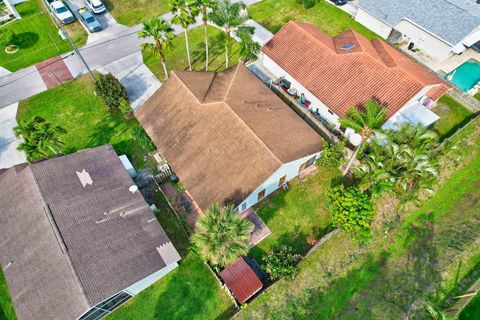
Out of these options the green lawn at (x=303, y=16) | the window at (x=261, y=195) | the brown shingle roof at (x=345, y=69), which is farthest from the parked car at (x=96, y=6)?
the window at (x=261, y=195)

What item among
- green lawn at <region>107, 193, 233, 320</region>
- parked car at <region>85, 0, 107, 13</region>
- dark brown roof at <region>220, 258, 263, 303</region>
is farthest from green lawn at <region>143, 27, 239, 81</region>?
dark brown roof at <region>220, 258, 263, 303</region>

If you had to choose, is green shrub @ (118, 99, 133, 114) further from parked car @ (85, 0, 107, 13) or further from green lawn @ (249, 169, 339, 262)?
parked car @ (85, 0, 107, 13)

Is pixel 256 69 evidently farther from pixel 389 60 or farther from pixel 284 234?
pixel 284 234

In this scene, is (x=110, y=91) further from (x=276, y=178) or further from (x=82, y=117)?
(x=276, y=178)

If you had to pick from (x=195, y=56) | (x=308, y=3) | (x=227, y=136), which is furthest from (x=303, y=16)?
(x=227, y=136)

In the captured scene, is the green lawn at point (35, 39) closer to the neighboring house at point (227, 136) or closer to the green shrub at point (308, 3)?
the neighboring house at point (227, 136)

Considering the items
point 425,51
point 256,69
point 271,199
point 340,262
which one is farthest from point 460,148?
point 256,69
